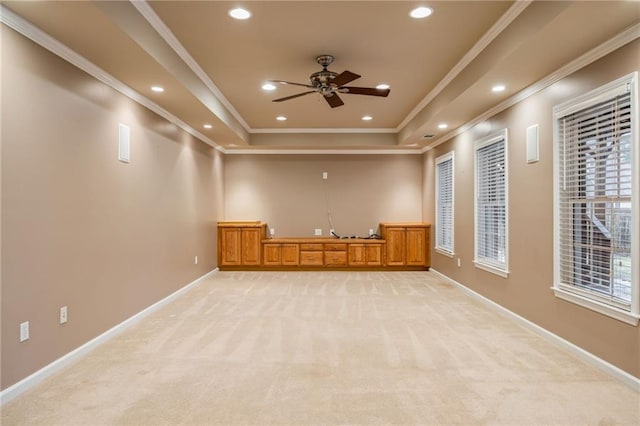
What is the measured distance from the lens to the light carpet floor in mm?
2283

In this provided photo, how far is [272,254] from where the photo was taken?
756cm

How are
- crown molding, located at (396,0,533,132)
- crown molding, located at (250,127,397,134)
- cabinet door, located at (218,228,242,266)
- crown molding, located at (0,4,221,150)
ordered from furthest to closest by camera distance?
cabinet door, located at (218,228,242,266)
crown molding, located at (250,127,397,134)
crown molding, located at (396,0,533,132)
crown molding, located at (0,4,221,150)

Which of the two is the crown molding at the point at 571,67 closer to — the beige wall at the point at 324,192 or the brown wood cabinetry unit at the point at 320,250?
the brown wood cabinetry unit at the point at 320,250

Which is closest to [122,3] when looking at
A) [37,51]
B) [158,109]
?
[37,51]

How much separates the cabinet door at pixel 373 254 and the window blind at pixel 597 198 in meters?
4.24

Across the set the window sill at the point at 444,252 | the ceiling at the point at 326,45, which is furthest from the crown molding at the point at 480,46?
the window sill at the point at 444,252

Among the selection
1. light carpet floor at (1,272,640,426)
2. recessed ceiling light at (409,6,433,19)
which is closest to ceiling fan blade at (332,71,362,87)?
recessed ceiling light at (409,6,433,19)

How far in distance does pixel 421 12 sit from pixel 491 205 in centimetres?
283

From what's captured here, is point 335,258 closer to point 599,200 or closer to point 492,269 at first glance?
point 492,269

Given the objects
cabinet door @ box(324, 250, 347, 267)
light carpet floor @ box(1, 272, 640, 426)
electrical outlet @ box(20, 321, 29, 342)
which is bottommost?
light carpet floor @ box(1, 272, 640, 426)

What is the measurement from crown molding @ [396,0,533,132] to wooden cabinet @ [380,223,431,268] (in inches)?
106

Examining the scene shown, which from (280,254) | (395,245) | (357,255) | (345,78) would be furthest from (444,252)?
(345,78)

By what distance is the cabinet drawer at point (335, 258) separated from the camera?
24.8ft

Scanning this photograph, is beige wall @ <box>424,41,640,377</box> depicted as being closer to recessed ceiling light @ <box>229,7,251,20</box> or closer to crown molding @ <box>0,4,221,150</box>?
recessed ceiling light @ <box>229,7,251,20</box>
